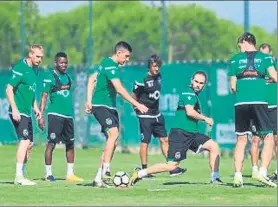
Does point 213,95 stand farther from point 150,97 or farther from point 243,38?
point 243,38

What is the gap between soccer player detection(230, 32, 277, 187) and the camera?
14578 mm

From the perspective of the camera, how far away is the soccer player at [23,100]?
15.4m

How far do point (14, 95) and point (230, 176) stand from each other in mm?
4789

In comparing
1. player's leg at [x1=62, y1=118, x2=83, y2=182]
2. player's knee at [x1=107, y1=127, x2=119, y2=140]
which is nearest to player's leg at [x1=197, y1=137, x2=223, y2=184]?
player's knee at [x1=107, y1=127, x2=119, y2=140]

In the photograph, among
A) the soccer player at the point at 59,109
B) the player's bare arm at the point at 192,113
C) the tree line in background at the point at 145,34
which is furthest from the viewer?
the tree line in background at the point at 145,34

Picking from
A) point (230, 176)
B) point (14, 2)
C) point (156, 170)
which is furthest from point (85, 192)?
point (14, 2)

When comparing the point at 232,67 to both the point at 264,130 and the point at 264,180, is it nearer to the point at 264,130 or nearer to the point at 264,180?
the point at 264,130

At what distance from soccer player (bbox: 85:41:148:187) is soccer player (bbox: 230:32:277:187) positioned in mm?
1436

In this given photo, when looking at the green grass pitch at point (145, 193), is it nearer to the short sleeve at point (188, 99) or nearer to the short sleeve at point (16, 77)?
the short sleeve at point (188, 99)

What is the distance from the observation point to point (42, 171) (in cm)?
1962

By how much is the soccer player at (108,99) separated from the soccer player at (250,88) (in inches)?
56.5

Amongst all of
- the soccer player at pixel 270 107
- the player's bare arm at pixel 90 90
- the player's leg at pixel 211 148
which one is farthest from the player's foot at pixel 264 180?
the player's bare arm at pixel 90 90

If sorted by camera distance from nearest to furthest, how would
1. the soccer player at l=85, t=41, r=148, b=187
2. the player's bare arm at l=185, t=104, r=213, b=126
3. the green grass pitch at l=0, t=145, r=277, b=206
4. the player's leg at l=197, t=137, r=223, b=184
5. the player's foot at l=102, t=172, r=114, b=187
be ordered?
1. the green grass pitch at l=0, t=145, r=277, b=206
2. the player's foot at l=102, t=172, r=114, b=187
3. the soccer player at l=85, t=41, r=148, b=187
4. the player's bare arm at l=185, t=104, r=213, b=126
5. the player's leg at l=197, t=137, r=223, b=184

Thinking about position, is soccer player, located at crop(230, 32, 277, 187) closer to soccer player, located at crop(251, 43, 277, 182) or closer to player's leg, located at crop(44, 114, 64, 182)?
soccer player, located at crop(251, 43, 277, 182)
